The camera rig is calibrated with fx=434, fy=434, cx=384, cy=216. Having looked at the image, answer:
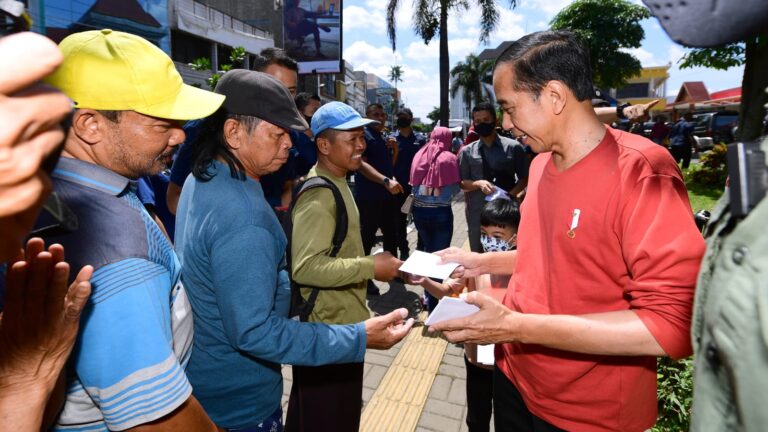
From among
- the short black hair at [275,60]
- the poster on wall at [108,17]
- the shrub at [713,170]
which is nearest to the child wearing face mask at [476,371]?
the short black hair at [275,60]

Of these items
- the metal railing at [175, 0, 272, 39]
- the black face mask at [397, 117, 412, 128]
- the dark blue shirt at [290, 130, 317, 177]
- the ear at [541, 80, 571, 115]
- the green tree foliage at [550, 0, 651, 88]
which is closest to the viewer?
the ear at [541, 80, 571, 115]

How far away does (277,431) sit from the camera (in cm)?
200

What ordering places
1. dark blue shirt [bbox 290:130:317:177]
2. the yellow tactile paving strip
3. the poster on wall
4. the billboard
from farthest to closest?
1. the billboard
2. the poster on wall
3. dark blue shirt [bbox 290:130:317:177]
4. the yellow tactile paving strip

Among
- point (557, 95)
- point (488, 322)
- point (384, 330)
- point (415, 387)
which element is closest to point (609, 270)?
point (488, 322)

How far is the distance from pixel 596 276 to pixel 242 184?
138 cm

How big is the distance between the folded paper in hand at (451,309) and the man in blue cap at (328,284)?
2.36ft

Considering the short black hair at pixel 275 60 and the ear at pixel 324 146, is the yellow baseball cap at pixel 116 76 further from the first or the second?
the short black hair at pixel 275 60

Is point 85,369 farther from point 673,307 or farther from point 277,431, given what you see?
point 673,307

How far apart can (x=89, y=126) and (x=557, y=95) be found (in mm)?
1605

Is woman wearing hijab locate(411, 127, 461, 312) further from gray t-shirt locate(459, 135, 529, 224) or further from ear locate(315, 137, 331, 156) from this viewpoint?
ear locate(315, 137, 331, 156)

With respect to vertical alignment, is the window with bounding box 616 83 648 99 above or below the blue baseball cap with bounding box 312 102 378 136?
above

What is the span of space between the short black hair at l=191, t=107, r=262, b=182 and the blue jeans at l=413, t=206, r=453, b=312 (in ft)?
11.5

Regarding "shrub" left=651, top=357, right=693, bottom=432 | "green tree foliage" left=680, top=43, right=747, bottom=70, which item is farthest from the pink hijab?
"green tree foliage" left=680, top=43, right=747, bottom=70

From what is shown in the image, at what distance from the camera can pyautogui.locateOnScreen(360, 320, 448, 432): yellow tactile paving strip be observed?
320cm
